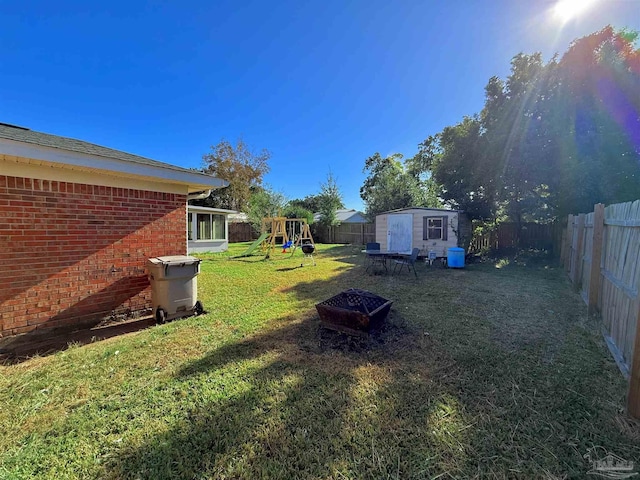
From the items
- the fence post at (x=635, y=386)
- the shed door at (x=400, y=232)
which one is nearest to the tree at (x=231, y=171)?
the shed door at (x=400, y=232)

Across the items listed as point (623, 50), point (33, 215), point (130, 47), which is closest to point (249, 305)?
point (33, 215)

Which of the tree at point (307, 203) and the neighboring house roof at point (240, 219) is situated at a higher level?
the tree at point (307, 203)

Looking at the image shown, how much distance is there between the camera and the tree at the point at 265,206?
22891mm

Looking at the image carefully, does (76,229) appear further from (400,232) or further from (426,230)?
(426,230)

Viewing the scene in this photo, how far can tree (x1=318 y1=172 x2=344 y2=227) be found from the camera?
24188mm

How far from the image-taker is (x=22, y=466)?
5.56 ft

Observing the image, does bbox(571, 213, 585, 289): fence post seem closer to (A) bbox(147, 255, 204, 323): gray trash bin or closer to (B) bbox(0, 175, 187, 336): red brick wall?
(A) bbox(147, 255, 204, 323): gray trash bin

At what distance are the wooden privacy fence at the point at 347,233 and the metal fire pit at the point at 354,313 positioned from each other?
17.8m

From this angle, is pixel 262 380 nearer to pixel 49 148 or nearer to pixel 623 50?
pixel 49 148

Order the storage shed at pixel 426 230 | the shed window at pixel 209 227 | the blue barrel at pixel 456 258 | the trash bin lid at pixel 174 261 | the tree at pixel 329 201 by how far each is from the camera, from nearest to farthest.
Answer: the trash bin lid at pixel 174 261 < the blue barrel at pixel 456 258 < the storage shed at pixel 426 230 < the shed window at pixel 209 227 < the tree at pixel 329 201

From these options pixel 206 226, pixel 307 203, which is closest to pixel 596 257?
pixel 206 226

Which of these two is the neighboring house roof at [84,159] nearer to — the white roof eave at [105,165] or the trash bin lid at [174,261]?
the white roof eave at [105,165]

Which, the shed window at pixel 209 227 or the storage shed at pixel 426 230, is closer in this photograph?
the storage shed at pixel 426 230

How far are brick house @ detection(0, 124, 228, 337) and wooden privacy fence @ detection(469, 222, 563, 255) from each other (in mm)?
13843
